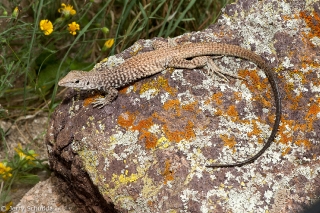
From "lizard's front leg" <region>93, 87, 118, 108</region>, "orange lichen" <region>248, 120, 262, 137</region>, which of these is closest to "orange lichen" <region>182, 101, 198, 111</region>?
"orange lichen" <region>248, 120, 262, 137</region>

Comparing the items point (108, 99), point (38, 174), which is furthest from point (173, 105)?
point (38, 174)

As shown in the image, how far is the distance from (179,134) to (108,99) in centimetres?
61

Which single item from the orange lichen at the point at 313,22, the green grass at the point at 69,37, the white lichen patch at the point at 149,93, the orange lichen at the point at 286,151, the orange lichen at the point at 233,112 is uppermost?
the orange lichen at the point at 313,22

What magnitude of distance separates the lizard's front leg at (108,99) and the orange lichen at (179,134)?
479mm

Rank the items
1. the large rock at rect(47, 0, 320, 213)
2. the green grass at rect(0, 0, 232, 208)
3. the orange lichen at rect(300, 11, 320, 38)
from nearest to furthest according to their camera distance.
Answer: the large rock at rect(47, 0, 320, 213)
the orange lichen at rect(300, 11, 320, 38)
the green grass at rect(0, 0, 232, 208)

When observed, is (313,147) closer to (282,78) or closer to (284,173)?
(284,173)

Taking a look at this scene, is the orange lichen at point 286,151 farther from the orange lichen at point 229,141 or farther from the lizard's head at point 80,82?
the lizard's head at point 80,82

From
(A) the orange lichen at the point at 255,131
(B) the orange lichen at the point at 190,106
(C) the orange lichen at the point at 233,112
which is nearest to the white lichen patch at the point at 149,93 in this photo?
(B) the orange lichen at the point at 190,106

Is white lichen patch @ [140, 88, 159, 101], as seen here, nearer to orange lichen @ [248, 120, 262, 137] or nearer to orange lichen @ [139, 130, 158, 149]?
orange lichen @ [139, 130, 158, 149]

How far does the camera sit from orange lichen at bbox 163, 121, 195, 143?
2807 mm

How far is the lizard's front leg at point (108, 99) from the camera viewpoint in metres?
3.06

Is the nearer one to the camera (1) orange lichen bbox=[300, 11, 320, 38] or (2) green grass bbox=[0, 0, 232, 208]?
(1) orange lichen bbox=[300, 11, 320, 38]

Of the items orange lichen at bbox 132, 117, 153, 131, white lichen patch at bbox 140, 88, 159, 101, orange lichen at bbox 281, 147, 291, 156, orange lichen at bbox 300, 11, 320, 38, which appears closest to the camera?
orange lichen at bbox 281, 147, 291, 156

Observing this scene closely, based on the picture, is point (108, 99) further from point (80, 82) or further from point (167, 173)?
point (167, 173)
